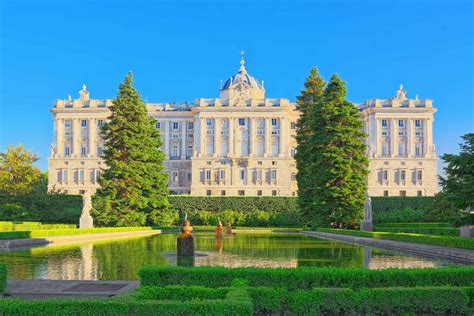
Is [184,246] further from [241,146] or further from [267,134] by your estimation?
[241,146]

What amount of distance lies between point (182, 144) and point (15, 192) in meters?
48.3

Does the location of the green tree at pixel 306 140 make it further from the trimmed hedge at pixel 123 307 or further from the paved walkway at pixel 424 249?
the trimmed hedge at pixel 123 307

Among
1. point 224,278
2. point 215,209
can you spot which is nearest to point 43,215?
point 215,209

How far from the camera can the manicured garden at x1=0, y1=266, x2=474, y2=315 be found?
7.06 m

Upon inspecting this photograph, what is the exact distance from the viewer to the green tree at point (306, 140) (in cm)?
4081

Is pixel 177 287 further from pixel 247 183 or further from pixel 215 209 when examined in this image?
pixel 247 183

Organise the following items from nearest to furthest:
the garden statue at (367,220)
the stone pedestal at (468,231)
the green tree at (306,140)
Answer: the stone pedestal at (468,231)
the garden statue at (367,220)
the green tree at (306,140)

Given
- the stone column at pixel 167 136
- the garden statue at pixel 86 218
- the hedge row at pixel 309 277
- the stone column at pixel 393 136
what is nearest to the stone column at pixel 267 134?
the stone column at pixel 167 136

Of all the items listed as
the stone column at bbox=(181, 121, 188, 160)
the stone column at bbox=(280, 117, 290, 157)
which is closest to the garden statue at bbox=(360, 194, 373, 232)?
the stone column at bbox=(280, 117, 290, 157)

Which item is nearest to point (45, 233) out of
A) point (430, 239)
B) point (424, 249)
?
point (424, 249)

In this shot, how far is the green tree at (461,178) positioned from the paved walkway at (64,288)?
1242 cm

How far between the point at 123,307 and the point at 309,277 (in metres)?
3.88

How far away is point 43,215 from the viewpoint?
4334 centimetres

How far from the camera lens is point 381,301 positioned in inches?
330
